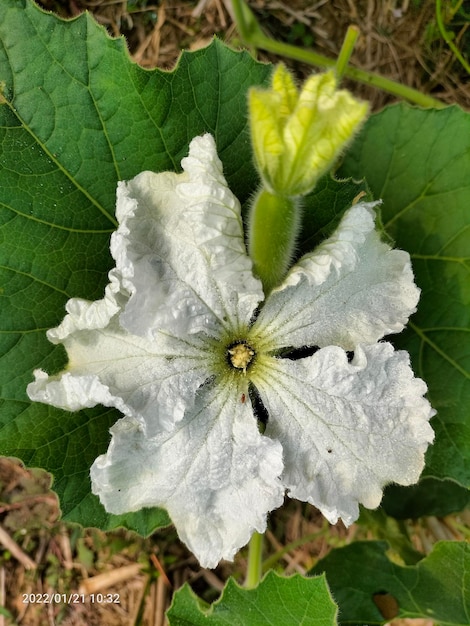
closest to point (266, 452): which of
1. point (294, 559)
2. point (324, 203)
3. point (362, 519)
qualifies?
point (324, 203)

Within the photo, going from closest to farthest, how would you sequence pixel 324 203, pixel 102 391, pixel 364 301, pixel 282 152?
pixel 282 152
pixel 102 391
pixel 364 301
pixel 324 203

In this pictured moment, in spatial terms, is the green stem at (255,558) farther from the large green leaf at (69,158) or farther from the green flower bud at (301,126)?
the green flower bud at (301,126)

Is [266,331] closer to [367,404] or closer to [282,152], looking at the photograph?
[367,404]

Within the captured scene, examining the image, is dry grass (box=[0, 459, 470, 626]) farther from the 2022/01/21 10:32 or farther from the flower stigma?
the flower stigma

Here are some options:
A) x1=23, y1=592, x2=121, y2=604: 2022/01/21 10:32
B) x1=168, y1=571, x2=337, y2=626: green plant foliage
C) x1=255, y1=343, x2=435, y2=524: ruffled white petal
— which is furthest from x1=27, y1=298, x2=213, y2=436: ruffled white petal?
x1=23, y1=592, x2=121, y2=604: 2022/01/21 10:32

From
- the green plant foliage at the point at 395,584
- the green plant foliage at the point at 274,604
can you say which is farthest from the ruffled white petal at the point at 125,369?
the green plant foliage at the point at 395,584
